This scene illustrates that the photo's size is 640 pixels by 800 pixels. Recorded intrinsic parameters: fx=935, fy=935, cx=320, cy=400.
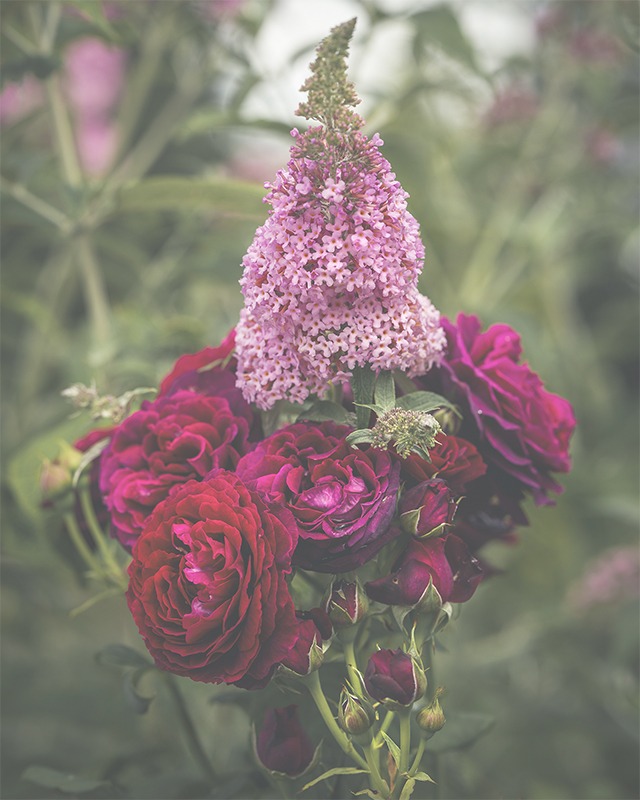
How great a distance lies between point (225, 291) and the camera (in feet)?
5.17

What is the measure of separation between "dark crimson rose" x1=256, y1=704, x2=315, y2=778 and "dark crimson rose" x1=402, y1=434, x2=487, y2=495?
175mm

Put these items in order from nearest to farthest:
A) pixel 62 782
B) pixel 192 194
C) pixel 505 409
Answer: pixel 505 409 < pixel 62 782 < pixel 192 194

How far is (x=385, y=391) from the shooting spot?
57 centimetres

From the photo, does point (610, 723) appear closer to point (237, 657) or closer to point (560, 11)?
point (237, 657)

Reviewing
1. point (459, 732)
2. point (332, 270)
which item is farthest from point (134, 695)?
point (332, 270)

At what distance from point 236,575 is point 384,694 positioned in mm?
108

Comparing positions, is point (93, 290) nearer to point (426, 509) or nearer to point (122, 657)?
point (122, 657)

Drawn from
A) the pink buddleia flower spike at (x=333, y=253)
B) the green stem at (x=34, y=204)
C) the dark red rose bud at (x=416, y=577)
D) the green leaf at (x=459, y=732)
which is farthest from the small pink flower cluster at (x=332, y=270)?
the green stem at (x=34, y=204)

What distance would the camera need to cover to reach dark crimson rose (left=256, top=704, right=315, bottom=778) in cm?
59

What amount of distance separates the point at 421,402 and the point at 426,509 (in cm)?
7

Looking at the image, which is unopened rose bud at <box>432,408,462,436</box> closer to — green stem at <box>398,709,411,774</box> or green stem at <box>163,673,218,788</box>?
green stem at <box>398,709,411,774</box>

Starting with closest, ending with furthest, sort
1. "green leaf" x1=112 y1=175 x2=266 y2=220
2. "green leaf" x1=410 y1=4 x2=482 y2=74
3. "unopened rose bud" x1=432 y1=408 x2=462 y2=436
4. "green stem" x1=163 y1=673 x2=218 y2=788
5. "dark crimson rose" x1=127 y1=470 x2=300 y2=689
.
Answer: "dark crimson rose" x1=127 y1=470 x2=300 y2=689 → "unopened rose bud" x1=432 y1=408 x2=462 y2=436 → "green stem" x1=163 y1=673 x2=218 y2=788 → "green leaf" x1=112 y1=175 x2=266 y2=220 → "green leaf" x1=410 y1=4 x2=482 y2=74

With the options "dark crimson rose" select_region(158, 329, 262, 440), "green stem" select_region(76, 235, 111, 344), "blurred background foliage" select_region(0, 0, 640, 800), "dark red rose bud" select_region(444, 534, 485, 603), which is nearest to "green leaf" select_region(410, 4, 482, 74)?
"blurred background foliage" select_region(0, 0, 640, 800)

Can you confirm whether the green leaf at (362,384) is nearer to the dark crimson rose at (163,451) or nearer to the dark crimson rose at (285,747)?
the dark crimson rose at (163,451)
